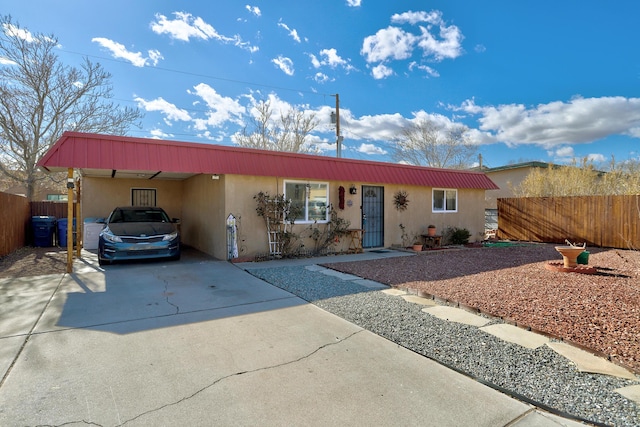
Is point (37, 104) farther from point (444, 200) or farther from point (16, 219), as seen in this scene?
point (444, 200)

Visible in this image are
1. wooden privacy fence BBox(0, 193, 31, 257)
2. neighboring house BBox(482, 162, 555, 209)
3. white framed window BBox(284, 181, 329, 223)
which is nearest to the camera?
wooden privacy fence BBox(0, 193, 31, 257)

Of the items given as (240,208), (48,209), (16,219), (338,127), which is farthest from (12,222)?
(338,127)

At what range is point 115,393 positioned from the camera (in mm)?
2641

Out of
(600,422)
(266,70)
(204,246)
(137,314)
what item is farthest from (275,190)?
(266,70)

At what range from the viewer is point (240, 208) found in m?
8.84

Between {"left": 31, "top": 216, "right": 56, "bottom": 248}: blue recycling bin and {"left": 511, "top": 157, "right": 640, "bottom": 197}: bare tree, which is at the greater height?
{"left": 511, "top": 157, "right": 640, "bottom": 197}: bare tree

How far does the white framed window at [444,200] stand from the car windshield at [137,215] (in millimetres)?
9407

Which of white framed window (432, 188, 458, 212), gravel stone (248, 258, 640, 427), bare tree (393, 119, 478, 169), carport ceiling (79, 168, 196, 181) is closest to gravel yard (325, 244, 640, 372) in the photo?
gravel stone (248, 258, 640, 427)

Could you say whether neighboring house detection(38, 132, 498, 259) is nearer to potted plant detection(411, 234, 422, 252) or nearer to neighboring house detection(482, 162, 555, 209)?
potted plant detection(411, 234, 422, 252)

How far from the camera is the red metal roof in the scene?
7.05 meters

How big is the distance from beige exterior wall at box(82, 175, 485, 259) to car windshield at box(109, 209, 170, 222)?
132 cm

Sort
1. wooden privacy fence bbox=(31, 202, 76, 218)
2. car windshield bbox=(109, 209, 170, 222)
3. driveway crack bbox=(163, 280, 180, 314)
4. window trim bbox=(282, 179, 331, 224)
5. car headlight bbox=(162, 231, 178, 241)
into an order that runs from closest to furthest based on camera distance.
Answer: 1. driveway crack bbox=(163, 280, 180, 314)
2. car headlight bbox=(162, 231, 178, 241)
3. car windshield bbox=(109, 209, 170, 222)
4. window trim bbox=(282, 179, 331, 224)
5. wooden privacy fence bbox=(31, 202, 76, 218)

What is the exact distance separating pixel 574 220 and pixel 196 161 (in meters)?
14.0

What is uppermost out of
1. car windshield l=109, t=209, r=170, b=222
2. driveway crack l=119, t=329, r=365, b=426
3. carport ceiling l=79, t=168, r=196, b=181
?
carport ceiling l=79, t=168, r=196, b=181
